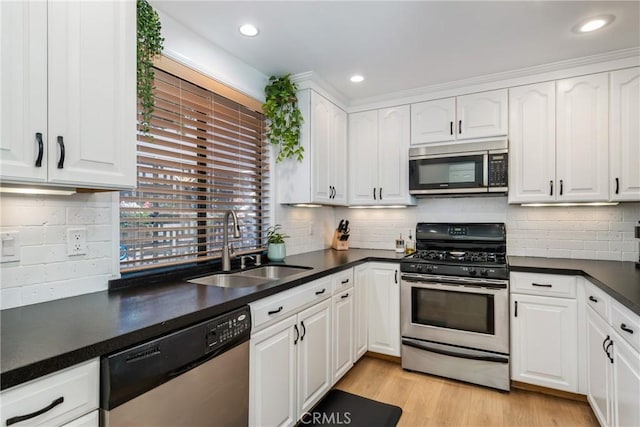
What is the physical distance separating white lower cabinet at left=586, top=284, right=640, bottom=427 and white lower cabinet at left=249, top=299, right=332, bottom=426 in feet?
5.02

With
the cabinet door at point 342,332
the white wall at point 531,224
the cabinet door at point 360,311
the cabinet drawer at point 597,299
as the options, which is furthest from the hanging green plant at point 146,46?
the cabinet drawer at point 597,299

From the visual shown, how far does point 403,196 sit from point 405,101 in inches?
35.3

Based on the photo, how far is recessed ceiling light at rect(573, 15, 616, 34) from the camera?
77.2 inches

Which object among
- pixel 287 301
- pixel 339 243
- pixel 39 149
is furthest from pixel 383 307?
pixel 39 149

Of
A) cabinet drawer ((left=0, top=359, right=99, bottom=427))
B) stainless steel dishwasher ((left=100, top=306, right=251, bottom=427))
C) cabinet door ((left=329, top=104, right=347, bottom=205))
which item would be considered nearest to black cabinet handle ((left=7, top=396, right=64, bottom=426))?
cabinet drawer ((left=0, top=359, right=99, bottom=427))

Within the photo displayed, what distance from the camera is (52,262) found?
56.2 inches

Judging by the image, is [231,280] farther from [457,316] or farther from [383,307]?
[457,316]

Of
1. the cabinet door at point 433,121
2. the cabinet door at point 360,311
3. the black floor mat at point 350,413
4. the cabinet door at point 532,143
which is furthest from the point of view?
the cabinet door at point 433,121

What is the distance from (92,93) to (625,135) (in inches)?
128

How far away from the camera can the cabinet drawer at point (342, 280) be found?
94.0 inches

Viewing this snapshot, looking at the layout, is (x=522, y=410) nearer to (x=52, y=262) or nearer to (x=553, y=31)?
(x=553, y=31)

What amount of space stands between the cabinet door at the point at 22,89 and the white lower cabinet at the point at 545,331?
279cm

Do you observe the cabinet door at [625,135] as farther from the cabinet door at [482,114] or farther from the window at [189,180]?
the window at [189,180]

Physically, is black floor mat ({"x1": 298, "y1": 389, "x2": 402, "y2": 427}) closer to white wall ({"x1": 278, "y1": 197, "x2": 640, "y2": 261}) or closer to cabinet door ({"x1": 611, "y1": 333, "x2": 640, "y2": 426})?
cabinet door ({"x1": 611, "y1": 333, "x2": 640, "y2": 426})
